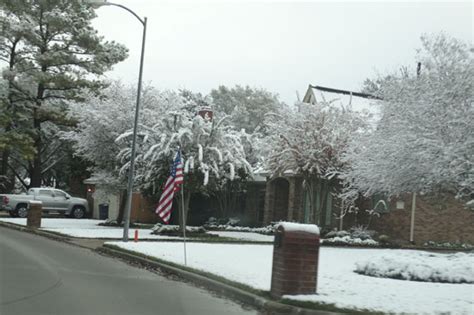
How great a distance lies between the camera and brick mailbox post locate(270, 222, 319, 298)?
905cm

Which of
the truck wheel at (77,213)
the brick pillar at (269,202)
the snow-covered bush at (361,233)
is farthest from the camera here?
the truck wheel at (77,213)

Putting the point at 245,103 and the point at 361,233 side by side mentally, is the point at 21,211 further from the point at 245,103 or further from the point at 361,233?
the point at 245,103

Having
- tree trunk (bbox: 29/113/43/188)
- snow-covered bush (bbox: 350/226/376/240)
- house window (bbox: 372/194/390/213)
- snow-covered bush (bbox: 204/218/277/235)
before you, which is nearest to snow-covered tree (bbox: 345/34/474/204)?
snow-covered bush (bbox: 350/226/376/240)

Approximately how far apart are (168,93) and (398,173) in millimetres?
16109

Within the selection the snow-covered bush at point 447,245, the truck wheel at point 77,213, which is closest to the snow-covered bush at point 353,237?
the snow-covered bush at point 447,245

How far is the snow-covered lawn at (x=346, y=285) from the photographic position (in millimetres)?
8492

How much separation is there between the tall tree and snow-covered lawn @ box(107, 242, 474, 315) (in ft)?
72.1

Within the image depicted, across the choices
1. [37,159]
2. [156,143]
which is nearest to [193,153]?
[156,143]

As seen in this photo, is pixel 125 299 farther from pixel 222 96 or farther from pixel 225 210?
pixel 222 96

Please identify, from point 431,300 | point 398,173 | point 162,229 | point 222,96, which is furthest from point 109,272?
point 222,96

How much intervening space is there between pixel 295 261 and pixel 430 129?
6.81 metres

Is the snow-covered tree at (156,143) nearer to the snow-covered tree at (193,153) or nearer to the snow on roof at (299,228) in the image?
the snow-covered tree at (193,153)

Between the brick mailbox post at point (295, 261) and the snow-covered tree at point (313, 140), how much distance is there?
12469mm

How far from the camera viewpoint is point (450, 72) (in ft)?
47.6
